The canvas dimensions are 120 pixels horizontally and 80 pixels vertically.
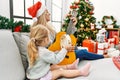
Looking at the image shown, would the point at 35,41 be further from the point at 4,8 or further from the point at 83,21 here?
the point at 83,21

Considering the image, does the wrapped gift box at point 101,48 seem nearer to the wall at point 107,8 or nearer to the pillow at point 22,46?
the pillow at point 22,46

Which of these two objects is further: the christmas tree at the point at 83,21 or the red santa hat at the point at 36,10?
the christmas tree at the point at 83,21

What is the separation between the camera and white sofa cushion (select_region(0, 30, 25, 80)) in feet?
4.42

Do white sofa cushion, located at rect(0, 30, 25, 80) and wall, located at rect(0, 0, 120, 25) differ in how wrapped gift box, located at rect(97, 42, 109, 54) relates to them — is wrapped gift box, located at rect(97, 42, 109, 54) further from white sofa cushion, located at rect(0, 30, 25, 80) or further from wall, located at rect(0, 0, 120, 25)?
wall, located at rect(0, 0, 120, 25)

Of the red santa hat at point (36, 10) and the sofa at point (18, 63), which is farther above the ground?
the red santa hat at point (36, 10)

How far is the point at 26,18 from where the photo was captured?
3.21 m

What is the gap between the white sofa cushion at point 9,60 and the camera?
4.42 ft

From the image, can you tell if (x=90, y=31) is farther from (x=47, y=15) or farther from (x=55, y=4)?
(x=47, y=15)

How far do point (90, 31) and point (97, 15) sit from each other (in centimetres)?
155

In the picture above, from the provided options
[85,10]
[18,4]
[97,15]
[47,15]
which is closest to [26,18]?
[18,4]

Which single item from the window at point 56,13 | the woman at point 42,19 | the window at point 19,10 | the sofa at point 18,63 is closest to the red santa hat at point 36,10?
the woman at point 42,19

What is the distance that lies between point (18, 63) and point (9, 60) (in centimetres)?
14

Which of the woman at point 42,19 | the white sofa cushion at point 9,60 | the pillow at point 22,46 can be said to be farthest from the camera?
the woman at point 42,19


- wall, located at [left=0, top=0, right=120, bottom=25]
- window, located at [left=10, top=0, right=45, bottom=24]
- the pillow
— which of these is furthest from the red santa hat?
wall, located at [left=0, top=0, right=120, bottom=25]
